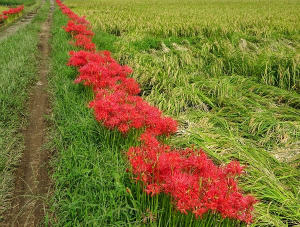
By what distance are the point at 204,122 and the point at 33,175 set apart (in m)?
2.86

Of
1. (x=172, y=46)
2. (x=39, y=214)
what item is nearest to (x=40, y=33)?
(x=172, y=46)

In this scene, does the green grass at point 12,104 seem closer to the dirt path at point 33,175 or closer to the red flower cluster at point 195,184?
the dirt path at point 33,175

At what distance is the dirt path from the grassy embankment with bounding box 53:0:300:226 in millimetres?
240

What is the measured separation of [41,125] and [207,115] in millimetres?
3224

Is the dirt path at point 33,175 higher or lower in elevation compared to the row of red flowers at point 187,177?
lower

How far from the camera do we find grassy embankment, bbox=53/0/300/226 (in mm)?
2477

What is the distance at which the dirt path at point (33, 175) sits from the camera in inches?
101

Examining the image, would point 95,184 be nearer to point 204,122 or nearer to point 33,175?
point 33,175

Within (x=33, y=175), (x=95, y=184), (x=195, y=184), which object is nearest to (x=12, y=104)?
(x=33, y=175)

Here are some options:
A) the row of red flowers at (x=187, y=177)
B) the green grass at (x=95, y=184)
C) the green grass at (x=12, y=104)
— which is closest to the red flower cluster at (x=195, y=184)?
the row of red flowers at (x=187, y=177)

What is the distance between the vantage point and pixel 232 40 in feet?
25.0

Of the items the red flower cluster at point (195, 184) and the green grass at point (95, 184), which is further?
the green grass at point (95, 184)

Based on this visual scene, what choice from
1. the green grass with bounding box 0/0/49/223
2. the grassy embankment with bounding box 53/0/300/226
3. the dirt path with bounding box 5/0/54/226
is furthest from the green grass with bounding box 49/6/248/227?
the green grass with bounding box 0/0/49/223

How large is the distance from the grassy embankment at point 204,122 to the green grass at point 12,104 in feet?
2.08
